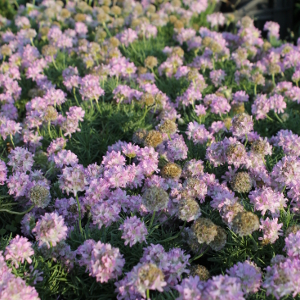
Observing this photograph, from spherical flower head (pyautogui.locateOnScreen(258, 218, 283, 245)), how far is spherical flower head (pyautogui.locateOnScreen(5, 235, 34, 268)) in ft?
3.66

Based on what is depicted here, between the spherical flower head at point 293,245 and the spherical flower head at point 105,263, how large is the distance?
745 mm

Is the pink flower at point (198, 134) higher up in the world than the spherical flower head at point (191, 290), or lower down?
lower down

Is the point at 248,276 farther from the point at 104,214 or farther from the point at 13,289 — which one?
the point at 13,289

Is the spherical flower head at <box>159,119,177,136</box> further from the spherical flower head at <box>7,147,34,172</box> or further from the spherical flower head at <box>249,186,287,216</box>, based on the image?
the spherical flower head at <box>7,147,34,172</box>

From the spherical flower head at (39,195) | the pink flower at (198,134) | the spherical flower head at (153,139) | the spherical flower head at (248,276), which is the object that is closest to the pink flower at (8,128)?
the spherical flower head at (39,195)

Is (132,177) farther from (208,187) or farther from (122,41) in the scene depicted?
(122,41)

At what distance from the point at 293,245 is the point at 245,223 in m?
0.25

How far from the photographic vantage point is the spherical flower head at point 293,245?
1704 millimetres

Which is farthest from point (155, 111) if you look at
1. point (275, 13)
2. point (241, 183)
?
point (275, 13)

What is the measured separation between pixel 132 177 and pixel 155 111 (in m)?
0.86

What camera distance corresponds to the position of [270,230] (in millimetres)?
1893

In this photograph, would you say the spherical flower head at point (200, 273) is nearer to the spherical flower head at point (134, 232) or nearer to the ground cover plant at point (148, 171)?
the ground cover plant at point (148, 171)

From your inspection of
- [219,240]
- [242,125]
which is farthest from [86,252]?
[242,125]

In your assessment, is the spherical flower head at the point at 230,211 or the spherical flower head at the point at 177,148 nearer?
the spherical flower head at the point at 230,211
